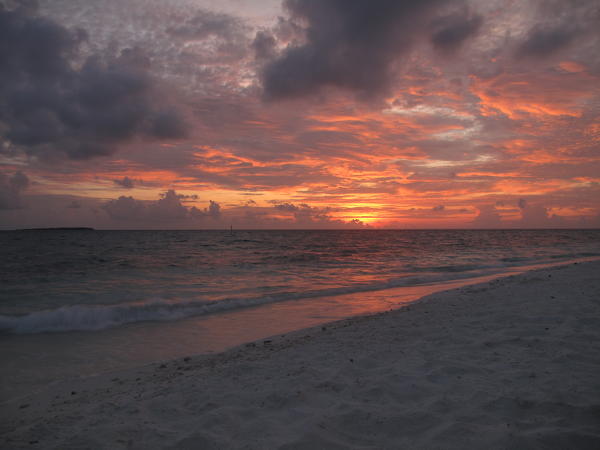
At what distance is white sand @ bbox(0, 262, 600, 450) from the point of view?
3.42m

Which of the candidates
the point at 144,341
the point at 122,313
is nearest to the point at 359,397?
the point at 144,341

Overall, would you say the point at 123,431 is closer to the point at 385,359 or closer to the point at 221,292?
the point at 385,359

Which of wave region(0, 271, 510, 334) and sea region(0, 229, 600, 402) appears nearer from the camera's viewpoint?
sea region(0, 229, 600, 402)

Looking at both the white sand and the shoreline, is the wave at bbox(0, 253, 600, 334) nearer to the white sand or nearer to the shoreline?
the shoreline

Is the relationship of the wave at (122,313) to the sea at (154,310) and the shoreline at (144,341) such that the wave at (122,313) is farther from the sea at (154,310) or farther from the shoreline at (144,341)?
the shoreline at (144,341)

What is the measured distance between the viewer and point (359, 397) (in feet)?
13.8

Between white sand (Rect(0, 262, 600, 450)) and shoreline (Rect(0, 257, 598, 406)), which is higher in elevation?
white sand (Rect(0, 262, 600, 450))

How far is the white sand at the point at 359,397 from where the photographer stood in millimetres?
3418

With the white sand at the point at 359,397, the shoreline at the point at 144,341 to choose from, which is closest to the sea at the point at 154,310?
the shoreline at the point at 144,341

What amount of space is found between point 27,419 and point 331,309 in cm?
819

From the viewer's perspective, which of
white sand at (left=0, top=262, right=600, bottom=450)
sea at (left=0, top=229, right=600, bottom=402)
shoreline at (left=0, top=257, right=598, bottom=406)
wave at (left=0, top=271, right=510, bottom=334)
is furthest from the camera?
wave at (left=0, top=271, right=510, bottom=334)

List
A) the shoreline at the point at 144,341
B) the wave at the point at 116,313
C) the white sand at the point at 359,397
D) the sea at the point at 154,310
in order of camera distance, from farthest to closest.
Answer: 1. the wave at the point at 116,313
2. the sea at the point at 154,310
3. the shoreline at the point at 144,341
4. the white sand at the point at 359,397

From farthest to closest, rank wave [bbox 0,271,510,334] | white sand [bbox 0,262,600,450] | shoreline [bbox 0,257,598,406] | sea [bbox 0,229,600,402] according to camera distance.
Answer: wave [bbox 0,271,510,334] < sea [bbox 0,229,600,402] < shoreline [bbox 0,257,598,406] < white sand [bbox 0,262,600,450]

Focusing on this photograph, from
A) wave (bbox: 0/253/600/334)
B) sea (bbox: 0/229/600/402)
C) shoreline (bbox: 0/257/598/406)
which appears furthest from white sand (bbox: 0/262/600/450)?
wave (bbox: 0/253/600/334)
